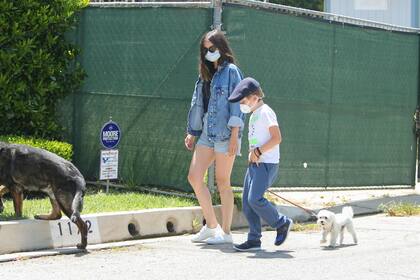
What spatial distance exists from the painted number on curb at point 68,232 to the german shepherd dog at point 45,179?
9 centimetres

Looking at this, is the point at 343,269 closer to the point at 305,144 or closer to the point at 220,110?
the point at 220,110

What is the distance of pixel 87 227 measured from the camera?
7.80 metres

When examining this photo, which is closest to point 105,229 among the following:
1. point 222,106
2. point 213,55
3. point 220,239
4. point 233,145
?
point 220,239

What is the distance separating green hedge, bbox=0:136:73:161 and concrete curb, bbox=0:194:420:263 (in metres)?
1.94

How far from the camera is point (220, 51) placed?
26.2 feet

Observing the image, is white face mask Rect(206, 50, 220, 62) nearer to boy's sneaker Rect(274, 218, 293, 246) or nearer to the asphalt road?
boy's sneaker Rect(274, 218, 293, 246)

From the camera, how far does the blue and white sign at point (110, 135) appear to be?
969 centimetres

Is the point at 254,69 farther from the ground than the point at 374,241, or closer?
farther from the ground

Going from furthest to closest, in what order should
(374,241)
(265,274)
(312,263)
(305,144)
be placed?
(305,144) < (374,241) < (312,263) < (265,274)

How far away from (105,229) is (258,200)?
166 cm

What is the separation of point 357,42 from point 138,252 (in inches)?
201

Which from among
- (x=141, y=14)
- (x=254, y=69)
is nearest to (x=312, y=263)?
(x=254, y=69)

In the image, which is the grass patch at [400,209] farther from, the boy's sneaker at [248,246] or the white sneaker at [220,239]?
the boy's sneaker at [248,246]

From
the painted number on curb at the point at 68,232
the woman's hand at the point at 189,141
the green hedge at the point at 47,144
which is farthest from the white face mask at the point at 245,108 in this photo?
the green hedge at the point at 47,144
